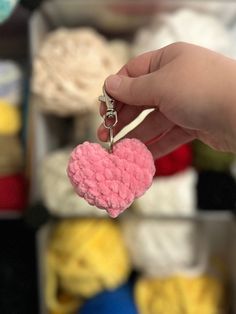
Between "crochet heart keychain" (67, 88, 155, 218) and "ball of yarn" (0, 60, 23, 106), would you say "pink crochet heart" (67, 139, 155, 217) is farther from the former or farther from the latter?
"ball of yarn" (0, 60, 23, 106)

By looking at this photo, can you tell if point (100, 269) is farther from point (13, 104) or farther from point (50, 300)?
point (13, 104)

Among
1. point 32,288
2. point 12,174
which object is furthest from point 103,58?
point 32,288

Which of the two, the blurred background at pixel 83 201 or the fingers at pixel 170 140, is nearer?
the fingers at pixel 170 140

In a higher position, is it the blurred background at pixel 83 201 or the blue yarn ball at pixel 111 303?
the blurred background at pixel 83 201

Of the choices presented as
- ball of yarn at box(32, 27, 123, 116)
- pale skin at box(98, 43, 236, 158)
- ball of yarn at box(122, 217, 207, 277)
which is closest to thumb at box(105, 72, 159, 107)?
pale skin at box(98, 43, 236, 158)

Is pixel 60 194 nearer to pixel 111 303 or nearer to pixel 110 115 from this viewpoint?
pixel 111 303

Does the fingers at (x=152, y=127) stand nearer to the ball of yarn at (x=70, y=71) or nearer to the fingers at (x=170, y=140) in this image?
the fingers at (x=170, y=140)

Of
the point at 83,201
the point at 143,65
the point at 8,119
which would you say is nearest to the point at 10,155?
the point at 8,119

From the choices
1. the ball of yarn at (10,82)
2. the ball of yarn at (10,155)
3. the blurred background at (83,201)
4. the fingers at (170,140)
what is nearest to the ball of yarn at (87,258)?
the blurred background at (83,201)
